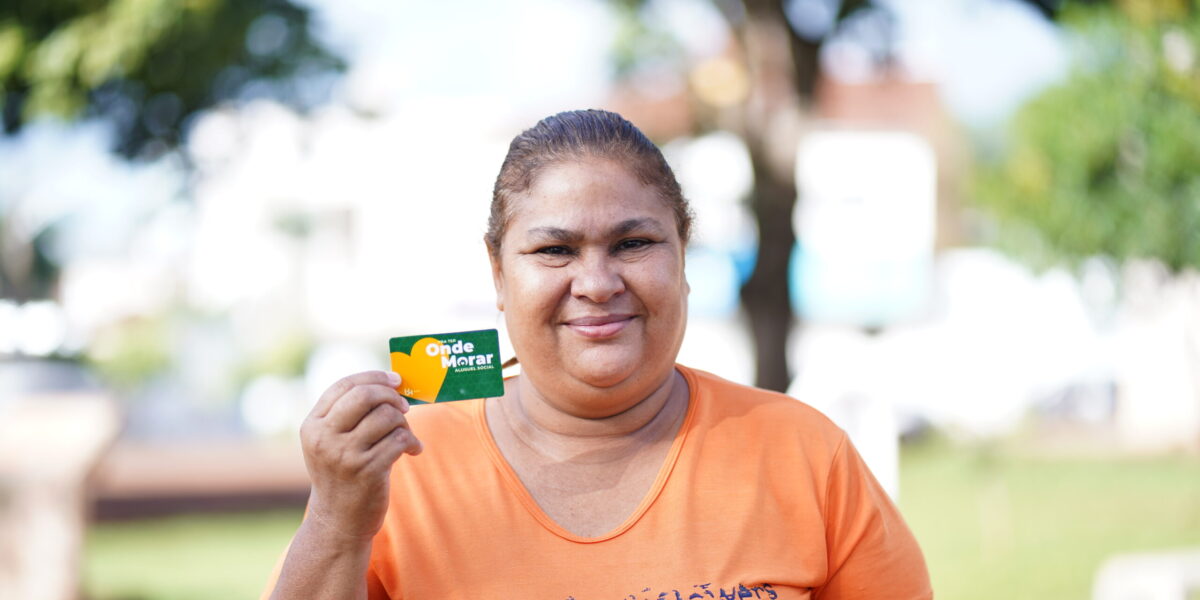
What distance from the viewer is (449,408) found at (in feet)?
7.39

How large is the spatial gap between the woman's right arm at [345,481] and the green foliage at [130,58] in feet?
14.7

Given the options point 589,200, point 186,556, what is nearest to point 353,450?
point 589,200

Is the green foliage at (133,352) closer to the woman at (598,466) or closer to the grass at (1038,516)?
the grass at (1038,516)

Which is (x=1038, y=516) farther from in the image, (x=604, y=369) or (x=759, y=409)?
(x=604, y=369)

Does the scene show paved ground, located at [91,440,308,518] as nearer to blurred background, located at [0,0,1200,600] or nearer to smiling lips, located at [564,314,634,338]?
blurred background, located at [0,0,1200,600]

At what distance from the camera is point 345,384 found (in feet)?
6.22

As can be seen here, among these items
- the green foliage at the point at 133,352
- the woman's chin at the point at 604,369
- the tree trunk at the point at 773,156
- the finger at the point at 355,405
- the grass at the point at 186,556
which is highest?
the green foliage at the point at 133,352

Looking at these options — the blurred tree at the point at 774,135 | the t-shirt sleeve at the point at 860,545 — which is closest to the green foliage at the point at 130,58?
the blurred tree at the point at 774,135

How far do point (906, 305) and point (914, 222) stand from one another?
3709 mm

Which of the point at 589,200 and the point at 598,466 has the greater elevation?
the point at 589,200

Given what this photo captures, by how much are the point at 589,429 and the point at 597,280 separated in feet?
1.16

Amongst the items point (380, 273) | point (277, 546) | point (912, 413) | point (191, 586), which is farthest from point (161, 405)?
point (912, 413)

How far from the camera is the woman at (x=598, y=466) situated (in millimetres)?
2014

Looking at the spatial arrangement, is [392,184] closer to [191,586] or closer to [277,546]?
[277,546]
